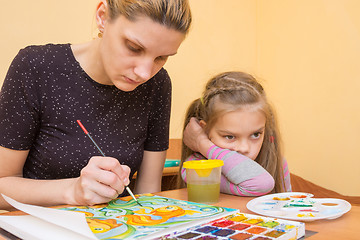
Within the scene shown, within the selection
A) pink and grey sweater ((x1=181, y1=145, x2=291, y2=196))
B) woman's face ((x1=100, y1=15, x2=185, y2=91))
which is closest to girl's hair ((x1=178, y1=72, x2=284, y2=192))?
pink and grey sweater ((x1=181, y1=145, x2=291, y2=196))

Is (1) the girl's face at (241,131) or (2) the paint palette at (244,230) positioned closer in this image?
(2) the paint palette at (244,230)

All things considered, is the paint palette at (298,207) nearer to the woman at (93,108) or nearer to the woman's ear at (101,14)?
the woman at (93,108)

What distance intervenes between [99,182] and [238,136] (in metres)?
0.50

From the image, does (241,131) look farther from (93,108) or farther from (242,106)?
(93,108)

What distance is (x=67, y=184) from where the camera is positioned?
33.1 inches

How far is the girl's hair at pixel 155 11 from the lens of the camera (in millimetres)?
837

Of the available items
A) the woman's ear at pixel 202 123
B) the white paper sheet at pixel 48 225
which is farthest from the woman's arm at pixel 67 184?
the woman's ear at pixel 202 123

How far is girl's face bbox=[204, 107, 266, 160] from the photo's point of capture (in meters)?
1.10

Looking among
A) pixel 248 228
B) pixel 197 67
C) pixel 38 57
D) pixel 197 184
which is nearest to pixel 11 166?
pixel 38 57

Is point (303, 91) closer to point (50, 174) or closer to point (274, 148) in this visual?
point (274, 148)

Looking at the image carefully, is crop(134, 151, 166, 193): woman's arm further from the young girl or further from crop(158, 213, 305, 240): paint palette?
crop(158, 213, 305, 240): paint palette

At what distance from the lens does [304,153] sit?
257 centimetres

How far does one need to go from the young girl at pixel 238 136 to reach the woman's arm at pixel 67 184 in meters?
0.35

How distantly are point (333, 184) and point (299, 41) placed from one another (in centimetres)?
101
